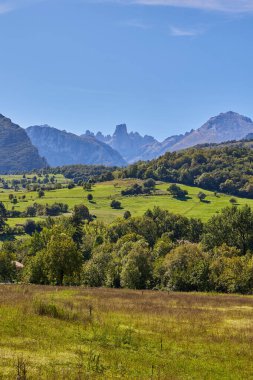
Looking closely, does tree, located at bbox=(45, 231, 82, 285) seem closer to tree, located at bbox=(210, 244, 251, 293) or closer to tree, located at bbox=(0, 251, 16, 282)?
tree, located at bbox=(0, 251, 16, 282)

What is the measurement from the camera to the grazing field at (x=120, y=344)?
19866mm

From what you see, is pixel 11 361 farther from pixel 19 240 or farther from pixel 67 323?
pixel 19 240

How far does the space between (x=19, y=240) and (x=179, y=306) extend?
13550cm

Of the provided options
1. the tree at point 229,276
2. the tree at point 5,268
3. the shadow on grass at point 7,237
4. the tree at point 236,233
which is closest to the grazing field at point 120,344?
the tree at point 229,276

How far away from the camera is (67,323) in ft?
95.2

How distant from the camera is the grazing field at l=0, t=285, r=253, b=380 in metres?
19.9

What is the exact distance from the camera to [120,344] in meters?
25.8

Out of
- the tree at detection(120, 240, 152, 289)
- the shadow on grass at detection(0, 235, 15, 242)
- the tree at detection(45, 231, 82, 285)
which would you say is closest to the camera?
the tree at detection(45, 231, 82, 285)

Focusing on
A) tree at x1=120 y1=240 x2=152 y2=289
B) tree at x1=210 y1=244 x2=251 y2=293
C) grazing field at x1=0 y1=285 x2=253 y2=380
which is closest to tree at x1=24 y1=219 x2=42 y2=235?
tree at x1=120 y1=240 x2=152 y2=289

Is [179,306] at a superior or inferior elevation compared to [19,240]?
superior

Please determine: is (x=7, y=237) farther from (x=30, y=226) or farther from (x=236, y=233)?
(x=236, y=233)

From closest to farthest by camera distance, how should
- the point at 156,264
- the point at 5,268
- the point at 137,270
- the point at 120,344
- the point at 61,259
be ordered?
the point at 120,344
the point at 61,259
the point at 137,270
the point at 156,264
the point at 5,268

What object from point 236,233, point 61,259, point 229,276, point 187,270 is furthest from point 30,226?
point 229,276

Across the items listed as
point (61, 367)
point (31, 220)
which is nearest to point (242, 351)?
point (61, 367)
